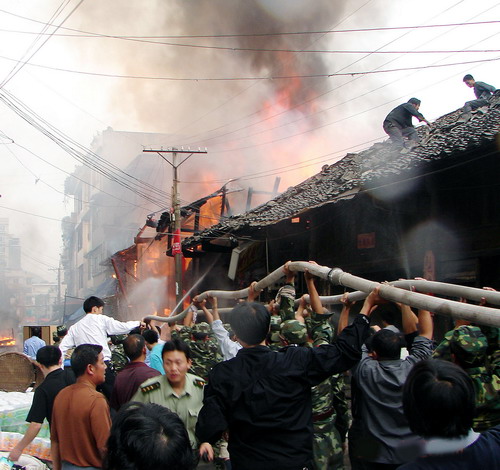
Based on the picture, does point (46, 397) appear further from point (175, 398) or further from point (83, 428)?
point (175, 398)

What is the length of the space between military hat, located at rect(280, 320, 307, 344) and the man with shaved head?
124cm

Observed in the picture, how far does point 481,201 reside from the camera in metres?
7.30

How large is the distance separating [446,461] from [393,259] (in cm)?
706

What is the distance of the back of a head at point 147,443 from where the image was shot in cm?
163

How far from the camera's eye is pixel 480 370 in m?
2.91

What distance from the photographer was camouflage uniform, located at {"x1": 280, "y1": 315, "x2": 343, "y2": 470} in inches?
150

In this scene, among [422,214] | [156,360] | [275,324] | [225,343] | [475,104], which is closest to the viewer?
[225,343]

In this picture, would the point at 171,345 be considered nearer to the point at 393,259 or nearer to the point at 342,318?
the point at 342,318

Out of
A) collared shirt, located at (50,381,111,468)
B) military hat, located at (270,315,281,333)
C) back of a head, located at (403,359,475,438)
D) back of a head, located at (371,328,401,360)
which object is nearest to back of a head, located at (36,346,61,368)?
collared shirt, located at (50,381,111,468)

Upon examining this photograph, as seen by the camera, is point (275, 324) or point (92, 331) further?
point (92, 331)

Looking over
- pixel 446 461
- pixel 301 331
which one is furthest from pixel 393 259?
pixel 446 461

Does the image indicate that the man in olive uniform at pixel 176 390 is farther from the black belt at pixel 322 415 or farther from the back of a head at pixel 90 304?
the back of a head at pixel 90 304

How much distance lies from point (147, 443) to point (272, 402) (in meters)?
1.36

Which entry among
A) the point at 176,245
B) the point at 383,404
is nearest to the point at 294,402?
the point at 383,404
